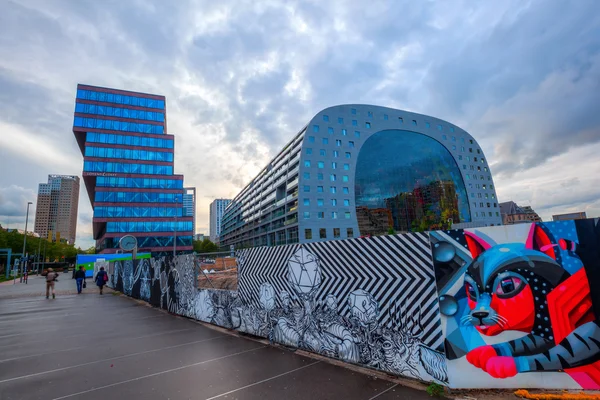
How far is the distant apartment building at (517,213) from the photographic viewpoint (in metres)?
107

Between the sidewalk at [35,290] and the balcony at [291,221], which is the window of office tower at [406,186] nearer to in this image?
the balcony at [291,221]

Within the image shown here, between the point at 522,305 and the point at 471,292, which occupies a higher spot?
the point at 471,292

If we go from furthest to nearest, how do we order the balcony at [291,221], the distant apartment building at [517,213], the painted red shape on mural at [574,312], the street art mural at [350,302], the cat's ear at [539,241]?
the distant apartment building at [517,213] < the balcony at [291,221] < the street art mural at [350,302] < the cat's ear at [539,241] < the painted red shape on mural at [574,312]

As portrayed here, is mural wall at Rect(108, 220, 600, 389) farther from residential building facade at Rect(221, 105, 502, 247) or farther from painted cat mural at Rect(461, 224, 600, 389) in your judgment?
residential building facade at Rect(221, 105, 502, 247)

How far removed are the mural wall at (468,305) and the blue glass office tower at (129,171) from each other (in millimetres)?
61931

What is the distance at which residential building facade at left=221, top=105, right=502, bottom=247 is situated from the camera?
55.2m

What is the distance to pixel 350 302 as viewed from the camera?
18.0ft

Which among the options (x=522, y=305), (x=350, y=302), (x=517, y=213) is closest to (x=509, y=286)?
(x=522, y=305)

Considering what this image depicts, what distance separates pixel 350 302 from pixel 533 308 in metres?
2.84

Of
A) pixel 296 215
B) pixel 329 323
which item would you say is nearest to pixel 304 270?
pixel 329 323

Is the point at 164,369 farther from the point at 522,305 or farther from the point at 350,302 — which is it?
the point at 522,305

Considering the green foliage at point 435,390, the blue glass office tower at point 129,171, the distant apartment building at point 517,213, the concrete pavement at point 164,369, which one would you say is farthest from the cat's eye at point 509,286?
the distant apartment building at point 517,213

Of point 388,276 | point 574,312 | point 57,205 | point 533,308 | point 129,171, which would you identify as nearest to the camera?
point 574,312

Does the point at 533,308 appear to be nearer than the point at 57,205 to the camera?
Yes
